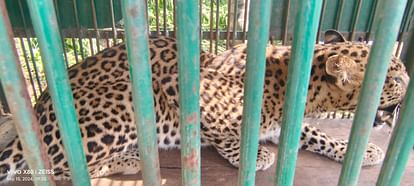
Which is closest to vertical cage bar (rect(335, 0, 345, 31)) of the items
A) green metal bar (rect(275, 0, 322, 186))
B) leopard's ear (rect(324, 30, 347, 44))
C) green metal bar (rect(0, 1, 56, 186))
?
leopard's ear (rect(324, 30, 347, 44))

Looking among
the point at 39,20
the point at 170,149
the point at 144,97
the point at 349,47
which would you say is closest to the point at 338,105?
the point at 349,47

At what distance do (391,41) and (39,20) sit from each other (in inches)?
31.1

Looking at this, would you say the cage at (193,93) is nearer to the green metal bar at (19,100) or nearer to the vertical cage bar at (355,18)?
the green metal bar at (19,100)

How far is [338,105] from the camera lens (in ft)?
8.30

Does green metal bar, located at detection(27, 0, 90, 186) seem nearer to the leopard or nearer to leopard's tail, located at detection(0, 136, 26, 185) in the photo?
the leopard

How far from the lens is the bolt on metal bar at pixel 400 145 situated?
0.99 meters

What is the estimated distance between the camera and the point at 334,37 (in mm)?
2654

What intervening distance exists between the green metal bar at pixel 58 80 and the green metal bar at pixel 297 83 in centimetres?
55

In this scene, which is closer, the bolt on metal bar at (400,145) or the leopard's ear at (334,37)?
the bolt on metal bar at (400,145)

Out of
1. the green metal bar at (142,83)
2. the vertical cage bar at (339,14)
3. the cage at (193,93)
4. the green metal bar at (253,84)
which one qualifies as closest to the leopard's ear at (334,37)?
the vertical cage bar at (339,14)

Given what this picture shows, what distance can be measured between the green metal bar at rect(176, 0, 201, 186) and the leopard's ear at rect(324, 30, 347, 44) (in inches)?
73.8

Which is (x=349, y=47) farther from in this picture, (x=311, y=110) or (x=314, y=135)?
(x=314, y=135)

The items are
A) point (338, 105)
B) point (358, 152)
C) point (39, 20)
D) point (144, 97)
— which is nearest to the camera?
point (39, 20)

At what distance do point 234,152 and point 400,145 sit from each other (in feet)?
4.84
